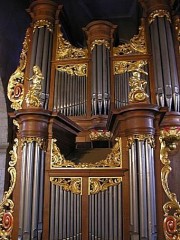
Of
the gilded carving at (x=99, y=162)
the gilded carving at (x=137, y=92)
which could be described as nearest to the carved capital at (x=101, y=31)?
the gilded carving at (x=137, y=92)

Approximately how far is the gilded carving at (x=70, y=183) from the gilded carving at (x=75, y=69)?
2088 millimetres

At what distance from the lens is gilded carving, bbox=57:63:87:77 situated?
5.70 meters

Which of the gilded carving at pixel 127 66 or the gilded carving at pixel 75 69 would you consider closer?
the gilded carving at pixel 127 66

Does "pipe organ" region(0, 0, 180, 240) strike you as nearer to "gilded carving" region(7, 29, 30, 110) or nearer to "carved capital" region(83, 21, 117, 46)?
"gilded carving" region(7, 29, 30, 110)

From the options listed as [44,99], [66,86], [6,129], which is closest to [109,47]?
[66,86]

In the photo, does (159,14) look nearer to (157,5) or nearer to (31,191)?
(157,5)

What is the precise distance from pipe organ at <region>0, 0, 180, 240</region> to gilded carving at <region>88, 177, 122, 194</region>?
12 millimetres

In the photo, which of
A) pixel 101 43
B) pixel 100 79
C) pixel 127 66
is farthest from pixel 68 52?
pixel 127 66

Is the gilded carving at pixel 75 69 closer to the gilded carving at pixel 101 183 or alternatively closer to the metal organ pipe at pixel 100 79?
the metal organ pipe at pixel 100 79

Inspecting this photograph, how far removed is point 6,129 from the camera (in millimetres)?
5926

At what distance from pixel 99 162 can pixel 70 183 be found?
0.44 m

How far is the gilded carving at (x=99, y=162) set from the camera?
416cm

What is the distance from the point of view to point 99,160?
4484 millimetres

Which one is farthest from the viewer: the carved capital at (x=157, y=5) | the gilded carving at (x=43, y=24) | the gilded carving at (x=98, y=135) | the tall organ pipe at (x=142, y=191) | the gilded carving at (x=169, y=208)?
the gilded carving at (x=43, y=24)
